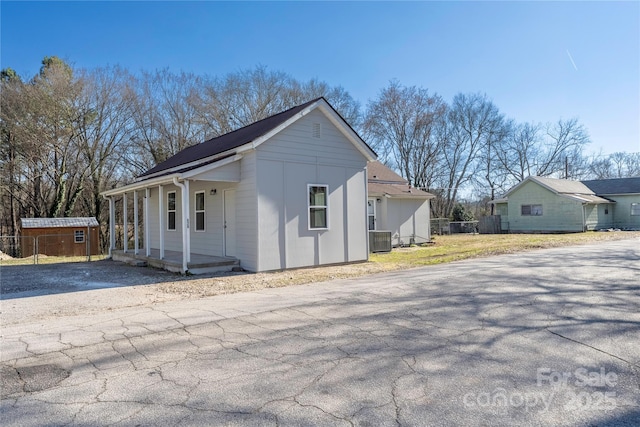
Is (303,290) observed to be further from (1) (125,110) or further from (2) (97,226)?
(1) (125,110)

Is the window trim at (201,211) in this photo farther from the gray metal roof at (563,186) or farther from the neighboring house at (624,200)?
the neighboring house at (624,200)

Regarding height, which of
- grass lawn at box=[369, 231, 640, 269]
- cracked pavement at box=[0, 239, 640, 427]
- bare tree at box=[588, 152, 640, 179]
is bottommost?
cracked pavement at box=[0, 239, 640, 427]

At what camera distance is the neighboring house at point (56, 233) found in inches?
976

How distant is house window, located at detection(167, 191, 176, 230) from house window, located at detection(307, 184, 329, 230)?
6.15 meters

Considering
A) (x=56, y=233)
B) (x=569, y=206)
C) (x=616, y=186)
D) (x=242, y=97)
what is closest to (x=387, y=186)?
(x=242, y=97)

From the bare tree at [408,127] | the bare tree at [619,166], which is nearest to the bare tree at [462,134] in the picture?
the bare tree at [408,127]

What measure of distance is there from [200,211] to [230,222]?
2134 mm

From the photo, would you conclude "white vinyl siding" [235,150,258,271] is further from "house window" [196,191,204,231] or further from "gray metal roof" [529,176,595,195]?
"gray metal roof" [529,176,595,195]

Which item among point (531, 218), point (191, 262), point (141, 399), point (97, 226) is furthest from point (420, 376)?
point (531, 218)

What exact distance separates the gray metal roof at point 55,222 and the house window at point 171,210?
12355 mm

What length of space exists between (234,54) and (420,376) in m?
30.0

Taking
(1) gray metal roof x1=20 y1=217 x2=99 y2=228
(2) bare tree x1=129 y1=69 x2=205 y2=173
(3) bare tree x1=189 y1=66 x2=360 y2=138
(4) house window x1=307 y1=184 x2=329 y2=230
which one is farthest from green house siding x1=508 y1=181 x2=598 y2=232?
(1) gray metal roof x1=20 y1=217 x2=99 y2=228

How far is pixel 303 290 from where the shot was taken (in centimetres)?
852

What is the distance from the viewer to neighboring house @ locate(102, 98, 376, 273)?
36.5 feet
